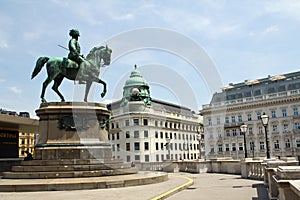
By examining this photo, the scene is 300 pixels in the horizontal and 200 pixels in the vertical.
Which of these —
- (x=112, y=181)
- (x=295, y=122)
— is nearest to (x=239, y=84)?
(x=295, y=122)

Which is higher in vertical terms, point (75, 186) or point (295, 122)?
point (295, 122)

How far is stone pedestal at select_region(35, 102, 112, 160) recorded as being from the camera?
19.0 m

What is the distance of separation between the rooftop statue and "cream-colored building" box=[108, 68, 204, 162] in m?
57.4

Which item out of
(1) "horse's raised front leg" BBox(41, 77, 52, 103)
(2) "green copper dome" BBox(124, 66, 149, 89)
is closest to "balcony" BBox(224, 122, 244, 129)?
(2) "green copper dome" BBox(124, 66, 149, 89)

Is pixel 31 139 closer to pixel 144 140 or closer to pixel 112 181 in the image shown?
pixel 144 140

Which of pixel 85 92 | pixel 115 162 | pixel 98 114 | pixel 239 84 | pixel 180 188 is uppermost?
pixel 239 84

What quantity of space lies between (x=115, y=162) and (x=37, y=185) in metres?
5.59

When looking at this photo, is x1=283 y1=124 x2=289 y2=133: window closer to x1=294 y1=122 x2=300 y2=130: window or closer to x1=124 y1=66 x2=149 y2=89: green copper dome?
x1=294 y1=122 x2=300 y2=130: window

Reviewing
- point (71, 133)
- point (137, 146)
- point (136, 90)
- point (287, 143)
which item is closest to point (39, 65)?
point (71, 133)

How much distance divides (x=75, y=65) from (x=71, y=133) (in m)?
4.87

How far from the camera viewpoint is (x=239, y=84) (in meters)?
86.3

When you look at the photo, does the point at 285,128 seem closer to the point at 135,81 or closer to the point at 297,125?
the point at 297,125

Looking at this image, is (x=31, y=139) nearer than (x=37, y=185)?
No

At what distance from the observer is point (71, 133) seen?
19.8 metres
